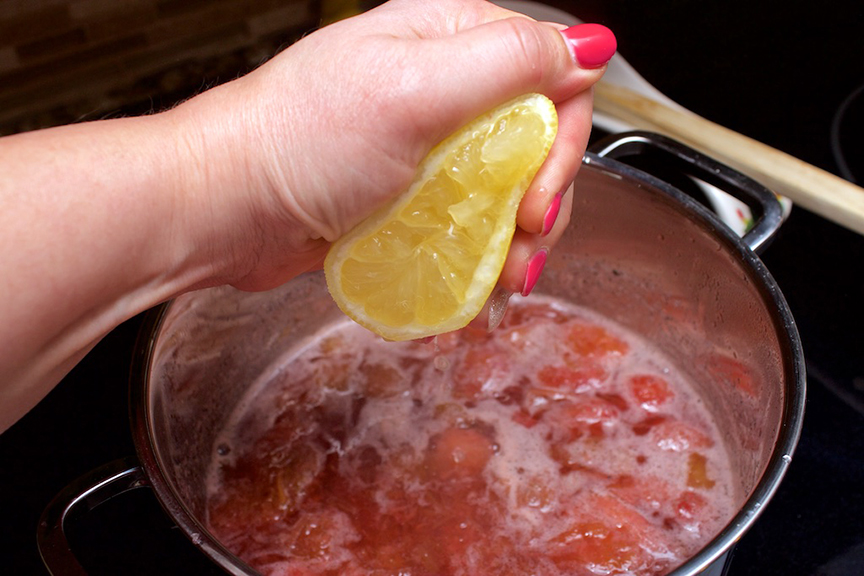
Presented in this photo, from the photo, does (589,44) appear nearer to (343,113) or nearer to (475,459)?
(343,113)

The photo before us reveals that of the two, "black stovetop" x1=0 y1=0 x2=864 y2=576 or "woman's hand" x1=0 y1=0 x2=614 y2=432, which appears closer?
"woman's hand" x1=0 y1=0 x2=614 y2=432

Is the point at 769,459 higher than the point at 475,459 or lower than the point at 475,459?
higher

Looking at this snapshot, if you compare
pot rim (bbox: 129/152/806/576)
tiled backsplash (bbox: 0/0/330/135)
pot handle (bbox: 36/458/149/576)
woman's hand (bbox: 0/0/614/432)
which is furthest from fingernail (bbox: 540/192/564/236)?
tiled backsplash (bbox: 0/0/330/135)

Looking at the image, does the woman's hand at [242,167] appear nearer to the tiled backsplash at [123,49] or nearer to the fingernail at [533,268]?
the fingernail at [533,268]

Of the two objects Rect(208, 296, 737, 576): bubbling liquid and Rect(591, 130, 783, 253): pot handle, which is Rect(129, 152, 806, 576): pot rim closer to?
Rect(591, 130, 783, 253): pot handle

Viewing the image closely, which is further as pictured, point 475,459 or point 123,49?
point 123,49

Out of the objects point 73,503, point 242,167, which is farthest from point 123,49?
point 73,503
